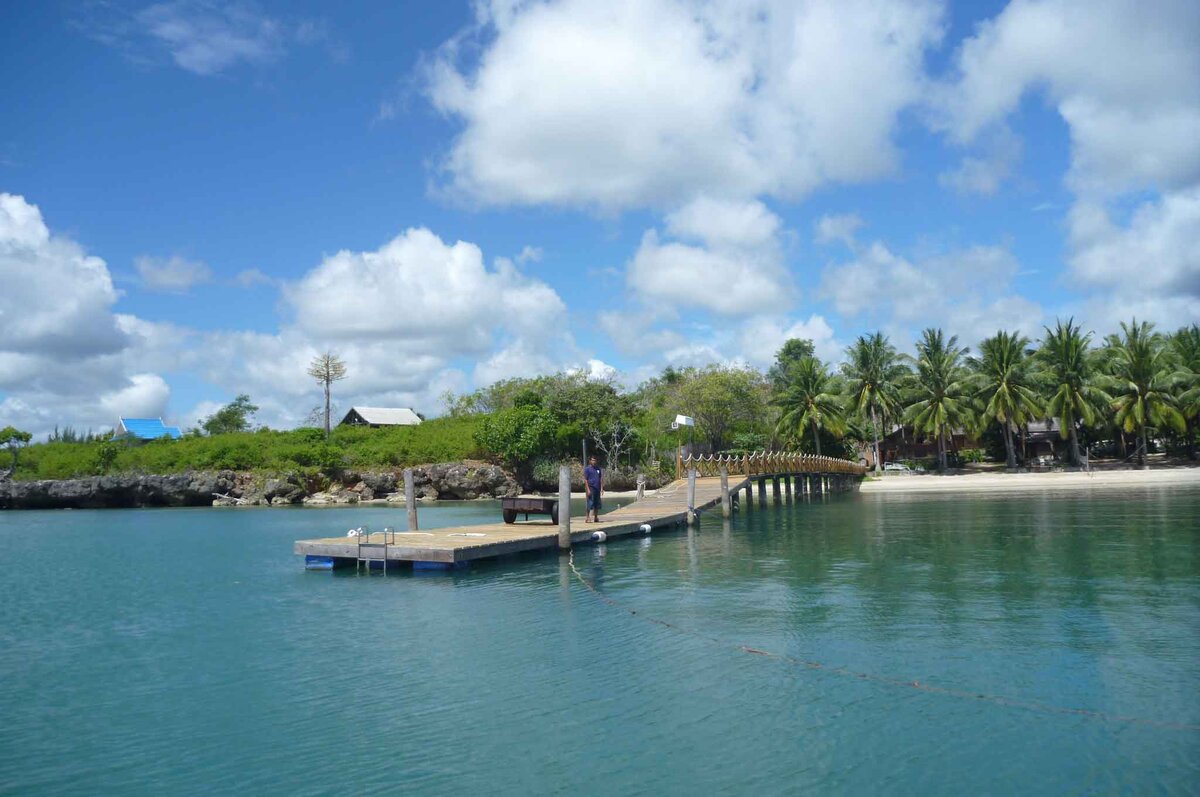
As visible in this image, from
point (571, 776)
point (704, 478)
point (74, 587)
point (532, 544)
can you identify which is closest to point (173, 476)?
point (704, 478)

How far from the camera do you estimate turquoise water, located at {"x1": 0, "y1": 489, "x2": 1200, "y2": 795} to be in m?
7.70

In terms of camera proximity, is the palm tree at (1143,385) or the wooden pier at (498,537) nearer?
the wooden pier at (498,537)

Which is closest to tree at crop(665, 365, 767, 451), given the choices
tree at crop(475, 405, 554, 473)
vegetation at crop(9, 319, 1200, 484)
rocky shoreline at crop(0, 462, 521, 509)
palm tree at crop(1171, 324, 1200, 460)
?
vegetation at crop(9, 319, 1200, 484)

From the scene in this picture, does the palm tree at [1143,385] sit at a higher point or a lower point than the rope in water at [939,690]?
higher

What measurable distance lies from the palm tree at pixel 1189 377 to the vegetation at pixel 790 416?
0.10 metres

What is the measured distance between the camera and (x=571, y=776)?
749cm

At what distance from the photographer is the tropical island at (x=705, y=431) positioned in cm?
5600

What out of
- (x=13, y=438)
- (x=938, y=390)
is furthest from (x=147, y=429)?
(x=938, y=390)

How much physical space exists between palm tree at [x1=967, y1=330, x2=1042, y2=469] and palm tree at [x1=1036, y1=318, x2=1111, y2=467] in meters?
1.22

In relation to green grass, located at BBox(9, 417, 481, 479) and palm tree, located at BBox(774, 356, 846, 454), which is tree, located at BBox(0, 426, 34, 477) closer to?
green grass, located at BBox(9, 417, 481, 479)

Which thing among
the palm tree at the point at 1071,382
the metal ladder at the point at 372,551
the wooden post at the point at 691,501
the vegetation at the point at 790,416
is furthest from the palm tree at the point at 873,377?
the metal ladder at the point at 372,551

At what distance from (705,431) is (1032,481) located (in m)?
21.4

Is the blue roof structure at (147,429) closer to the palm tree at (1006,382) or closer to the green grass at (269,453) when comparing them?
the green grass at (269,453)

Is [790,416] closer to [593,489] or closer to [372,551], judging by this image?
[593,489]
